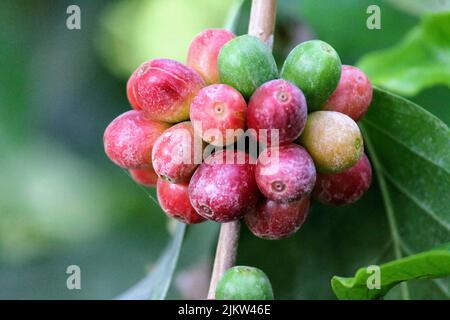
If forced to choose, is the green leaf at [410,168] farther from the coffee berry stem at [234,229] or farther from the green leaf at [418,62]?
the green leaf at [418,62]

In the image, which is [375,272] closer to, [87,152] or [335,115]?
[335,115]

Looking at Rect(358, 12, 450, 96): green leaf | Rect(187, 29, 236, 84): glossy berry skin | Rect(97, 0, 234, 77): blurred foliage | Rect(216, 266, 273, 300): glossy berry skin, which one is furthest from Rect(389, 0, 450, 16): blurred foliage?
Rect(216, 266, 273, 300): glossy berry skin

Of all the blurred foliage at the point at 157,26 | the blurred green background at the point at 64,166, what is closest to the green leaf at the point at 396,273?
the blurred green background at the point at 64,166

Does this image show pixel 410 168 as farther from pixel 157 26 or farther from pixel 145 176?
pixel 157 26

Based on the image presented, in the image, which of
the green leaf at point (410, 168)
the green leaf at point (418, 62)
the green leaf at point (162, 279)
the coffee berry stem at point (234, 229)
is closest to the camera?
the coffee berry stem at point (234, 229)

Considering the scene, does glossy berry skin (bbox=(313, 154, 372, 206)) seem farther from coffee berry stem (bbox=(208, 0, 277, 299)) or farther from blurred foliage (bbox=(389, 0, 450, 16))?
blurred foliage (bbox=(389, 0, 450, 16))
